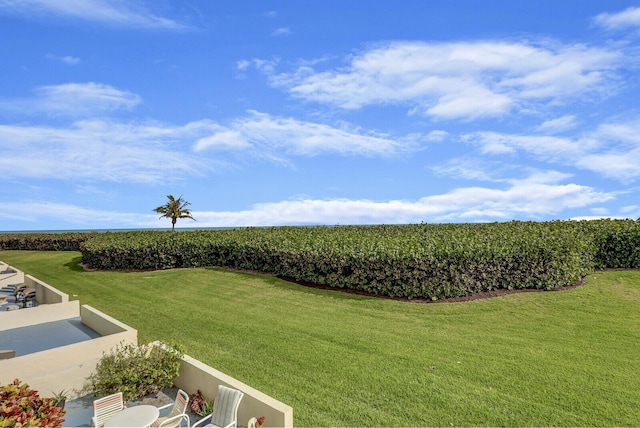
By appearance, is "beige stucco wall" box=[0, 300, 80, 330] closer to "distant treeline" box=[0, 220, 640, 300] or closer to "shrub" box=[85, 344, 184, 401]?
"shrub" box=[85, 344, 184, 401]

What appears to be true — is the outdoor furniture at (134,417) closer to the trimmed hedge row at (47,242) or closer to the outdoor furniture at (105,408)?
the outdoor furniture at (105,408)

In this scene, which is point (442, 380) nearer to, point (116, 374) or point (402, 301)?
point (402, 301)

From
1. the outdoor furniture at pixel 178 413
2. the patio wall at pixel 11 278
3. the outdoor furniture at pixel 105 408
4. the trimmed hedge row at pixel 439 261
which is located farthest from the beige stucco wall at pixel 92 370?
the patio wall at pixel 11 278

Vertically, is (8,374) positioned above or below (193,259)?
below

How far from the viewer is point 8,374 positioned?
7113 millimetres

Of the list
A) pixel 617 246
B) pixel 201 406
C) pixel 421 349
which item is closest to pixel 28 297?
pixel 201 406

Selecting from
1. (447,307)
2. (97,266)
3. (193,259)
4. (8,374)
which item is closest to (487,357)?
(447,307)

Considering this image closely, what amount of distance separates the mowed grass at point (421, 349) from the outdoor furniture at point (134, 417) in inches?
71.9

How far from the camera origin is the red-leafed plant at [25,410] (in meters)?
4.29

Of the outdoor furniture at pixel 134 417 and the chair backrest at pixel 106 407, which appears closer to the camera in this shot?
the outdoor furniture at pixel 134 417

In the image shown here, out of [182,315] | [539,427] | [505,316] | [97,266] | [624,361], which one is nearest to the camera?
[539,427]

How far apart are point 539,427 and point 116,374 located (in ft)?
22.7

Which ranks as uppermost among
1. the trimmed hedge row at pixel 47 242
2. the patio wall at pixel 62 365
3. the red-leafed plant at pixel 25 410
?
the trimmed hedge row at pixel 47 242

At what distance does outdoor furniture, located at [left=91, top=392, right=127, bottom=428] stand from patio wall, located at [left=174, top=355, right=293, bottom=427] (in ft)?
3.55
